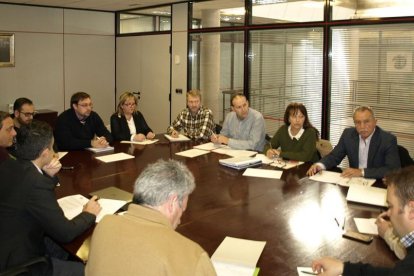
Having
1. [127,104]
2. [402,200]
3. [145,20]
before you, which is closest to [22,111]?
[127,104]

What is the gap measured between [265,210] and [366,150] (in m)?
1.41

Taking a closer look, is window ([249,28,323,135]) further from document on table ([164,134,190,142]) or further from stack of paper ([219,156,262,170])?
stack of paper ([219,156,262,170])

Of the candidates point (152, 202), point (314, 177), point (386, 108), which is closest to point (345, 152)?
point (314, 177)

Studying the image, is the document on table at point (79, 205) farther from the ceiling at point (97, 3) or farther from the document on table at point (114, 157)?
the ceiling at point (97, 3)

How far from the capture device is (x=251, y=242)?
78.9 inches

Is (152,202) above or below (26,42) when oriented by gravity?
below

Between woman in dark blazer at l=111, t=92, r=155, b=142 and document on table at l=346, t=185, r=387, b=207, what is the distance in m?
2.43

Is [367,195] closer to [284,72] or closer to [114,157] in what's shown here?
[114,157]

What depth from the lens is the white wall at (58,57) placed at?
6785mm

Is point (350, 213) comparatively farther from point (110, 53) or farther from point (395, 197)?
point (110, 53)

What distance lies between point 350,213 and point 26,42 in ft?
20.1

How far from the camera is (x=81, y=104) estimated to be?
4.25 meters

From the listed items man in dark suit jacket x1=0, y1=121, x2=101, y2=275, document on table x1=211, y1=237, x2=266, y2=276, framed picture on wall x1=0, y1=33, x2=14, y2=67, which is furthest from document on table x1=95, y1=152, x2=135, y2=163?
framed picture on wall x1=0, y1=33, x2=14, y2=67

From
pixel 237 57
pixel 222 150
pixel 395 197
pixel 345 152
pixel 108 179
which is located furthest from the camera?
pixel 237 57
